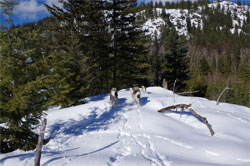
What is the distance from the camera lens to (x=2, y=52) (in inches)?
227

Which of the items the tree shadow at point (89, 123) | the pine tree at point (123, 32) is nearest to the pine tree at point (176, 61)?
the pine tree at point (123, 32)

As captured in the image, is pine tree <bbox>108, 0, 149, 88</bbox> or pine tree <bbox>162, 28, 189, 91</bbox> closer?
pine tree <bbox>108, 0, 149, 88</bbox>

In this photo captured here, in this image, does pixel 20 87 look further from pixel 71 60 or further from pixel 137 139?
pixel 71 60

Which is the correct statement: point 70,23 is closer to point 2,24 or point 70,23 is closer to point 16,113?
point 2,24

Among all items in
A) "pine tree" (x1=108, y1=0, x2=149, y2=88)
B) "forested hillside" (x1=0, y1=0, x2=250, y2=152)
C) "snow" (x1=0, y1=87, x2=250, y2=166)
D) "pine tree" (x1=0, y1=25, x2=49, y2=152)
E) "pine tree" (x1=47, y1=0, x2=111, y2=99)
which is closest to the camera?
"snow" (x1=0, y1=87, x2=250, y2=166)

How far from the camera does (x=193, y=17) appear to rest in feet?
508

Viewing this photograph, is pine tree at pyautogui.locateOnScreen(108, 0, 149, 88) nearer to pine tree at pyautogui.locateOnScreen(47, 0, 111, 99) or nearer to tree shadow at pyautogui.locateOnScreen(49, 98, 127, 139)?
pine tree at pyautogui.locateOnScreen(47, 0, 111, 99)

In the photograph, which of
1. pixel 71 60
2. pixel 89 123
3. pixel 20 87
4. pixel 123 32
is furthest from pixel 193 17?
pixel 20 87

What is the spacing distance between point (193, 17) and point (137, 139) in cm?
17422

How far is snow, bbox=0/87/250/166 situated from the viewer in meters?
4.50

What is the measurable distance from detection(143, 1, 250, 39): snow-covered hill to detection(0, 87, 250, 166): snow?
129m

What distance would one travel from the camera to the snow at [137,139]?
4496 millimetres

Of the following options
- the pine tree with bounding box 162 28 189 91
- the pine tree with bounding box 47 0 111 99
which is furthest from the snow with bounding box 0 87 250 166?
the pine tree with bounding box 162 28 189 91

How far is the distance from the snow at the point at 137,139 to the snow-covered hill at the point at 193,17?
129m
